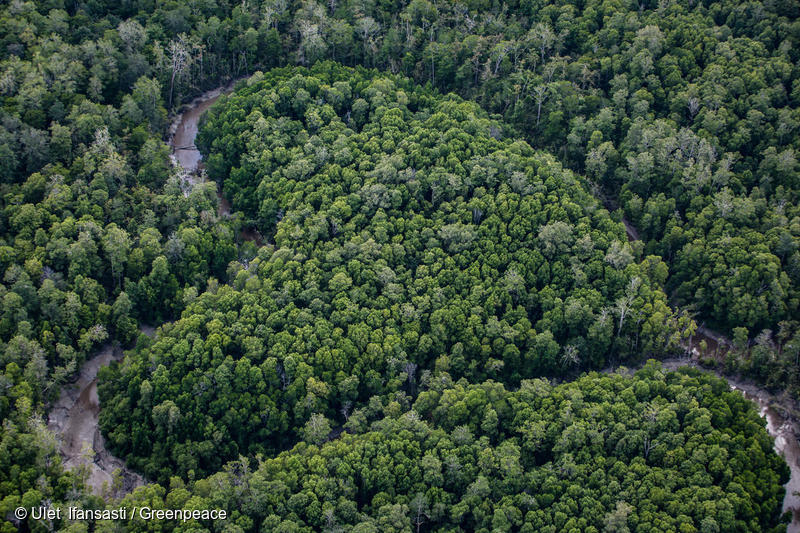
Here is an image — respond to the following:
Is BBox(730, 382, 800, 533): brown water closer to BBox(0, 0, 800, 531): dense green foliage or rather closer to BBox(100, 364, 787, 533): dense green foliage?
BBox(0, 0, 800, 531): dense green foliage

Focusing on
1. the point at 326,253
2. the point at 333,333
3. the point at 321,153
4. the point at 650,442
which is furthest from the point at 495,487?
the point at 321,153

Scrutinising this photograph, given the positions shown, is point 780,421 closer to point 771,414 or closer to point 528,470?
point 771,414

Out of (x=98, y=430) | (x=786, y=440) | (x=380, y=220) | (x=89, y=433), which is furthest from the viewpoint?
(x=380, y=220)

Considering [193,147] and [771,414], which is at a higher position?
[193,147]

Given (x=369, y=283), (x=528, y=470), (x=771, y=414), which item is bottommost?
(x=528, y=470)

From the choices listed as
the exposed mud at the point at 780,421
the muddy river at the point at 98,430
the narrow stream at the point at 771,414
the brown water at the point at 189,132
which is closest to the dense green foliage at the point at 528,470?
the exposed mud at the point at 780,421

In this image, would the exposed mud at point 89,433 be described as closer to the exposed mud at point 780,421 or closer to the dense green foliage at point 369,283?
the dense green foliage at point 369,283

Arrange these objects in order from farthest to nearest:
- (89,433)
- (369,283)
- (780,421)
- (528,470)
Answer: (369,283) < (780,421) < (89,433) < (528,470)

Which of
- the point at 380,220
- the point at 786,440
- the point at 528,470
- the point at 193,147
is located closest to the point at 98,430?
the point at 380,220
